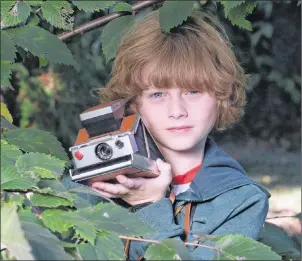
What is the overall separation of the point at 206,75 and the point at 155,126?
19 centimetres

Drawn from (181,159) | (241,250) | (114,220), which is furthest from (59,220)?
(181,159)

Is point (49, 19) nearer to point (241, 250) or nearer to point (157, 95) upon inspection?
point (157, 95)

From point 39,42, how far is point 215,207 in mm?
744

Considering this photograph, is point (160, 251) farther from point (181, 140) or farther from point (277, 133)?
point (277, 133)

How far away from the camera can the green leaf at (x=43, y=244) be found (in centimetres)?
125

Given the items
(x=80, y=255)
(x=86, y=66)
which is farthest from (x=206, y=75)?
(x=86, y=66)

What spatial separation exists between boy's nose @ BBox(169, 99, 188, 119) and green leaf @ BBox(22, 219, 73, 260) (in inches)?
40.3

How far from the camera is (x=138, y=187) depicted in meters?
2.19

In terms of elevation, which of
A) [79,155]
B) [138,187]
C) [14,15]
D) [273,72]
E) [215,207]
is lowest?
[273,72]

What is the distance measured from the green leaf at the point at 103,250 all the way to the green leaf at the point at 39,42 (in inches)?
20.7

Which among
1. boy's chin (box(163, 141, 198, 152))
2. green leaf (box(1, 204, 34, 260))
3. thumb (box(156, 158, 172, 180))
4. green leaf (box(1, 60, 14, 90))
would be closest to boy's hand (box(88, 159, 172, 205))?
thumb (box(156, 158, 172, 180))

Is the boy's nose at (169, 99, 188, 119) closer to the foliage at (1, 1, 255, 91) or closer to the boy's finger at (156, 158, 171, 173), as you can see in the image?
the boy's finger at (156, 158, 171, 173)

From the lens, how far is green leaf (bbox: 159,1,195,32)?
1.81m

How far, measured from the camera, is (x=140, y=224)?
146cm
